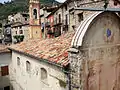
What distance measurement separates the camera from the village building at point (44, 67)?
7.56 meters

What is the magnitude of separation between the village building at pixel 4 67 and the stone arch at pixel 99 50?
10.7 meters

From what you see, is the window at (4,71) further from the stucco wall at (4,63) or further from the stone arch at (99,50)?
the stone arch at (99,50)

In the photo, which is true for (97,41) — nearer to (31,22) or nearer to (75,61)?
(75,61)

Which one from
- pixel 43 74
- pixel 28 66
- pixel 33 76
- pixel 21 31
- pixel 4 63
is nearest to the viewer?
pixel 43 74

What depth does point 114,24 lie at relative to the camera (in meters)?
7.47

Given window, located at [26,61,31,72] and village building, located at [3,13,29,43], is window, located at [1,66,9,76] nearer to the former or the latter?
window, located at [26,61,31,72]

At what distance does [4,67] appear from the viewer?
16125 mm

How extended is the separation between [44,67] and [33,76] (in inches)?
74.8

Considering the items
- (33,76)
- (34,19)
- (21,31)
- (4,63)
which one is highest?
(34,19)

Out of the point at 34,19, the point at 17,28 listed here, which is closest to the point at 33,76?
the point at 34,19

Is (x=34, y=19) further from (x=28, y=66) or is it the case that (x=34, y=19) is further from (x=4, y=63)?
(x=28, y=66)

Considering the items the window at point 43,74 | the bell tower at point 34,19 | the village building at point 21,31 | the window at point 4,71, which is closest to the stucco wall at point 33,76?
the window at point 43,74

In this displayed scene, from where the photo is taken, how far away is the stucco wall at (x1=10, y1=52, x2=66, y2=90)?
8.11m

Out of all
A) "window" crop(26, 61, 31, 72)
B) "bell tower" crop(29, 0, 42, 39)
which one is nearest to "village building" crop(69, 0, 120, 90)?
"window" crop(26, 61, 31, 72)
